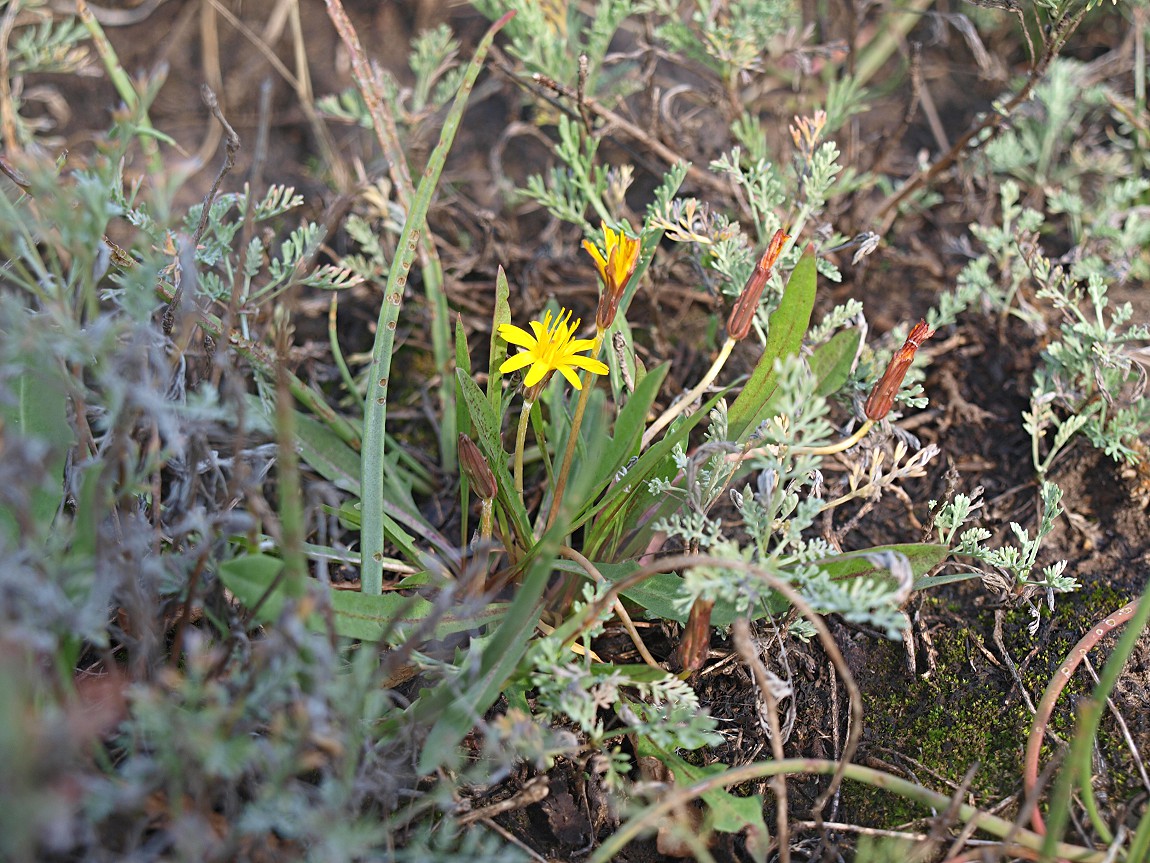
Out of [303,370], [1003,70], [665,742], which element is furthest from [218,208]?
[1003,70]

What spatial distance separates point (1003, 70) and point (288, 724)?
2651 mm

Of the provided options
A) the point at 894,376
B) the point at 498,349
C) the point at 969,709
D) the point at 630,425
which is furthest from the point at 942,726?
the point at 498,349

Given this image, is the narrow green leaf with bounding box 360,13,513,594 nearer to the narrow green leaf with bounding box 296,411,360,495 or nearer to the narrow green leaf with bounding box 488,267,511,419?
the narrow green leaf with bounding box 488,267,511,419

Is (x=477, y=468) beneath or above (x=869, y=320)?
beneath

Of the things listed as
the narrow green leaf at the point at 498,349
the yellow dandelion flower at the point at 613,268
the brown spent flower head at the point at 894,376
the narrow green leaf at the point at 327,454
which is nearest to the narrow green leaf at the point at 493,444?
the narrow green leaf at the point at 498,349

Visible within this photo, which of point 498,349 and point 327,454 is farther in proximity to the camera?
point 327,454

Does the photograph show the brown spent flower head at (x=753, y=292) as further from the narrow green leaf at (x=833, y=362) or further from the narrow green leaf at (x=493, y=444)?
the narrow green leaf at (x=493, y=444)

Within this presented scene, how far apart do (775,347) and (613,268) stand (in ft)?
1.24

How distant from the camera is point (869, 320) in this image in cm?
226

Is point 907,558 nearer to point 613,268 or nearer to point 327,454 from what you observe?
point 613,268

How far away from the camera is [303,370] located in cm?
216

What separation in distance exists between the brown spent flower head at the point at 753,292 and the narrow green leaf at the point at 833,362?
0.19 meters

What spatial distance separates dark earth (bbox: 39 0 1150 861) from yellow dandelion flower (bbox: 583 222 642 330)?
0.59 metres

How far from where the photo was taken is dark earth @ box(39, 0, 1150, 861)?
1.53 meters
